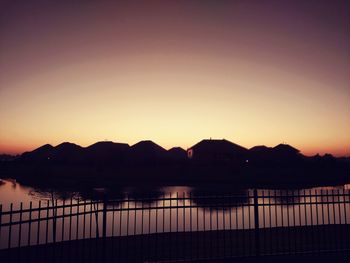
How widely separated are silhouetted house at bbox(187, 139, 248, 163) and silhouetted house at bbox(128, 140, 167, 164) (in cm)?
910

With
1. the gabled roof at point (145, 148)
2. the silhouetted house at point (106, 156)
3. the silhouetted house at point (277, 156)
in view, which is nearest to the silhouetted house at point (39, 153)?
the silhouetted house at point (106, 156)

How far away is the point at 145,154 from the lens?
8194 cm

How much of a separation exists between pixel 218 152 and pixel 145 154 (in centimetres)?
2049

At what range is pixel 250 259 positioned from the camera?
8.18m

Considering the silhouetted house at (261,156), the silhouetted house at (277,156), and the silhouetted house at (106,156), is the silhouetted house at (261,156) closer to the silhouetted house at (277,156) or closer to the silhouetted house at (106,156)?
the silhouetted house at (277,156)

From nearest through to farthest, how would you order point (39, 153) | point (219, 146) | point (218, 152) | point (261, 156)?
point (218, 152), point (261, 156), point (219, 146), point (39, 153)

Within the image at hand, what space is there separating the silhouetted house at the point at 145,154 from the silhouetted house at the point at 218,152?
9.10 m

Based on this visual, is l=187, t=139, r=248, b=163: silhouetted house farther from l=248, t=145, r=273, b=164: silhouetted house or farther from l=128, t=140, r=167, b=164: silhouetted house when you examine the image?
l=128, t=140, r=167, b=164: silhouetted house

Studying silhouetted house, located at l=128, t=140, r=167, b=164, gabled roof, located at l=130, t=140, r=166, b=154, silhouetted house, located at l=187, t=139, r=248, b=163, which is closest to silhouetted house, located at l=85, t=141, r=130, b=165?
silhouetted house, located at l=128, t=140, r=167, b=164

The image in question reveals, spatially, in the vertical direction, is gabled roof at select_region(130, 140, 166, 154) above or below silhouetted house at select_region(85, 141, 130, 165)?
above

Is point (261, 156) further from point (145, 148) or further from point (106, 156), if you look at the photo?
point (106, 156)

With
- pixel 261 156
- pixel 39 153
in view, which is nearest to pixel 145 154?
pixel 261 156

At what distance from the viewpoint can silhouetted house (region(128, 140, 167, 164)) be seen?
244 feet

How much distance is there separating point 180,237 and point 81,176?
54217 mm
